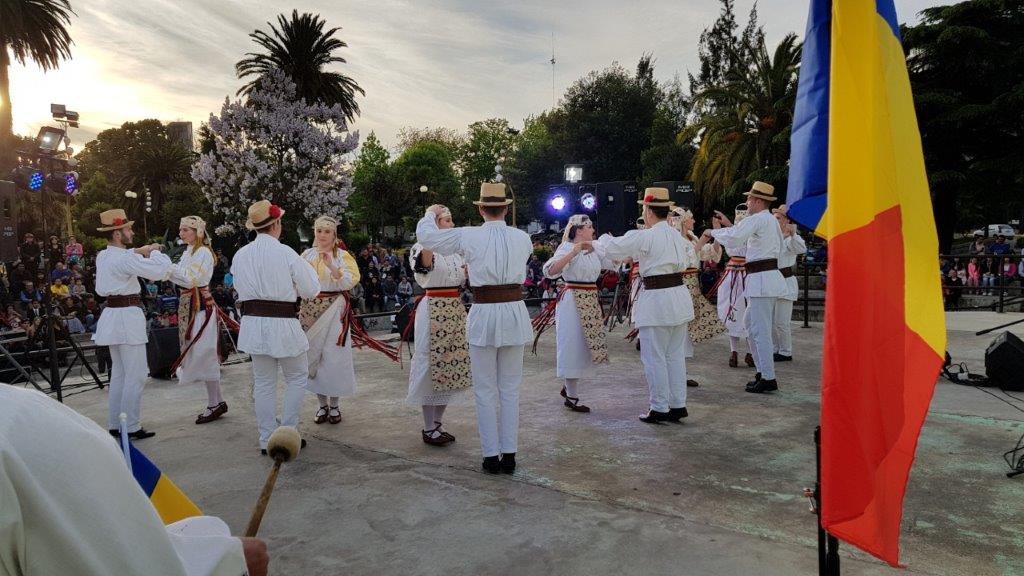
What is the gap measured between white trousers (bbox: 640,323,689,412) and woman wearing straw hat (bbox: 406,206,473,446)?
1.63m

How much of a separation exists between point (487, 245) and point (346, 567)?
239cm

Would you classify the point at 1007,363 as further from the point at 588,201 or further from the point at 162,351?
the point at 162,351

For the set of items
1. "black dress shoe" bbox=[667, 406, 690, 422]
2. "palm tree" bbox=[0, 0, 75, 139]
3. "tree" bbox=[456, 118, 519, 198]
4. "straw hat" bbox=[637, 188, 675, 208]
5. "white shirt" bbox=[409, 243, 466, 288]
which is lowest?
"black dress shoe" bbox=[667, 406, 690, 422]

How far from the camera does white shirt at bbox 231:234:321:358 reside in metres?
5.15

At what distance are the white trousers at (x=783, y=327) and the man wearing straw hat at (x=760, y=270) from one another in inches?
32.6

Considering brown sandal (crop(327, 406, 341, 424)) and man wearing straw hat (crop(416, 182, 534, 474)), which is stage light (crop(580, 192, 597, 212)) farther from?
man wearing straw hat (crop(416, 182, 534, 474))

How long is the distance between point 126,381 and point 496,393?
11.2 ft

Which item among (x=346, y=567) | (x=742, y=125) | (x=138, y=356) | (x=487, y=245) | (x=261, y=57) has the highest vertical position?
(x=261, y=57)

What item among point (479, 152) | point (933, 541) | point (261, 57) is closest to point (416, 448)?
point (933, 541)

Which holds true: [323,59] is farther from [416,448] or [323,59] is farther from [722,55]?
[416,448]

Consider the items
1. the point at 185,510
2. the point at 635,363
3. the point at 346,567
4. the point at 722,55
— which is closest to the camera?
the point at 185,510

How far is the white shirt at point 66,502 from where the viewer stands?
2.57 ft

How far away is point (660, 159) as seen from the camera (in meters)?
32.4

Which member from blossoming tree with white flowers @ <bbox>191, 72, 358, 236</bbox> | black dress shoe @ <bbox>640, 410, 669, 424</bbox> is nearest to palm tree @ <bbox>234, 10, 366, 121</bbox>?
blossoming tree with white flowers @ <bbox>191, 72, 358, 236</bbox>
